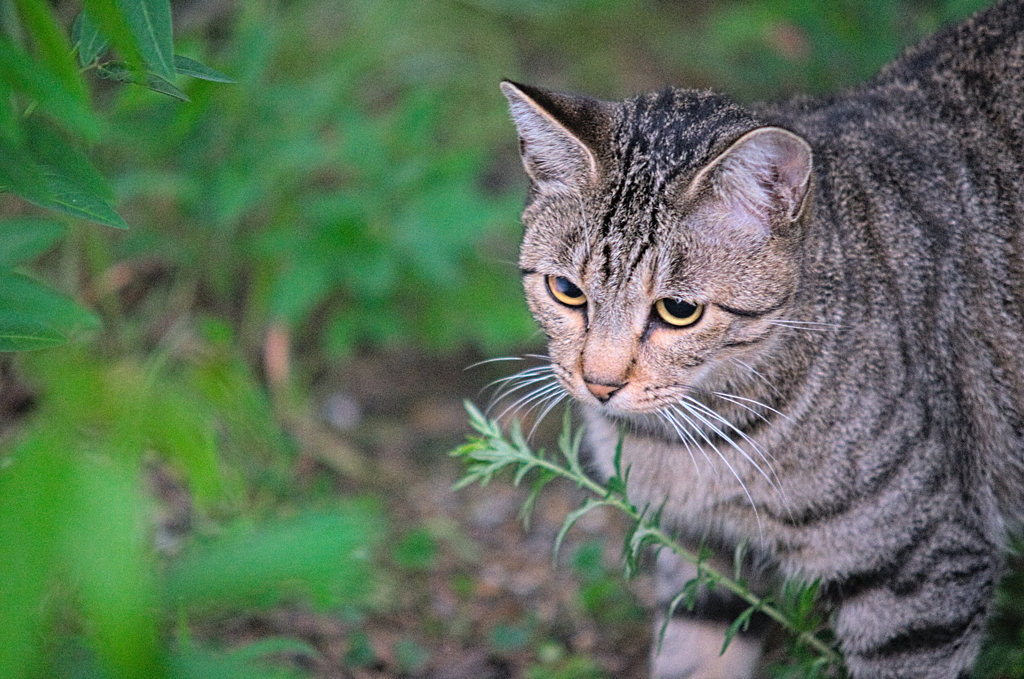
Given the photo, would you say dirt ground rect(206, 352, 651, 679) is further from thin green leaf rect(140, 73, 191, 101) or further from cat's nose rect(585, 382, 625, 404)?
thin green leaf rect(140, 73, 191, 101)

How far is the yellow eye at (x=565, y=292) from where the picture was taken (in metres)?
2.24

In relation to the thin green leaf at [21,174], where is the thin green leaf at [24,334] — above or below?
below

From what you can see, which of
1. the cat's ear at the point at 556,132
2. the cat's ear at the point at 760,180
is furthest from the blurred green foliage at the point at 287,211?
the cat's ear at the point at 760,180

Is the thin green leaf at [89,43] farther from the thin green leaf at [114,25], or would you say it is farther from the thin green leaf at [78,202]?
the thin green leaf at [114,25]

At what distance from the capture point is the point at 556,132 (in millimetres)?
2227

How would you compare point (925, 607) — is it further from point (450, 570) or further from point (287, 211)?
point (287, 211)

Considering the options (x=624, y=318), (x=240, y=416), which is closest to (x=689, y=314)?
(x=624, y=318)

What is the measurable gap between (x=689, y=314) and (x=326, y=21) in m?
3.40

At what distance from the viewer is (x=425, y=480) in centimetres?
390

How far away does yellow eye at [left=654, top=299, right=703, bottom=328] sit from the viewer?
2133mm

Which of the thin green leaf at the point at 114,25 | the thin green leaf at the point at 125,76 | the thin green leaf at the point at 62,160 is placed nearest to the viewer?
the thin green leaf at the point at 114,25

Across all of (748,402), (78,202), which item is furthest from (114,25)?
(748,402)

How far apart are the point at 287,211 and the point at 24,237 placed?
2.18 meters

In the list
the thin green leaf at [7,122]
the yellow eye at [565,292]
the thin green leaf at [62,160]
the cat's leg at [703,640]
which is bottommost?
the cat's leg at [703,640]
